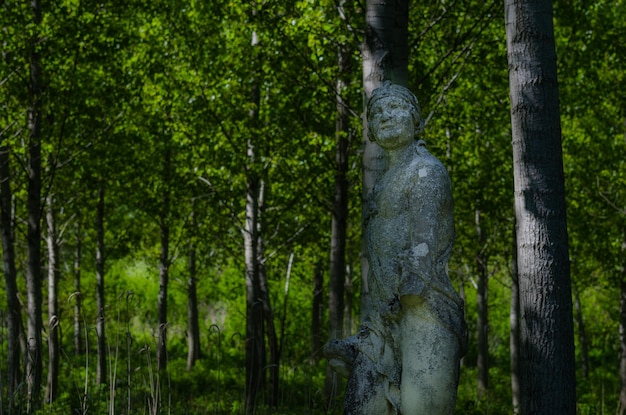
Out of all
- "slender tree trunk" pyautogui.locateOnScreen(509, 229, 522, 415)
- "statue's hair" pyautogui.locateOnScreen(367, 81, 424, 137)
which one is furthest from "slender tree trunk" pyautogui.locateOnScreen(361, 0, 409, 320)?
"slender tree trunk" pyautogui.locateOnScreen(509, 229, 522, 415)

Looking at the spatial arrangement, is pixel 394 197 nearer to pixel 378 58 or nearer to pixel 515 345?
pixel 378 58

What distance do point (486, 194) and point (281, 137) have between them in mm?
4356

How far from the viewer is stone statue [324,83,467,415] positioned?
449cm

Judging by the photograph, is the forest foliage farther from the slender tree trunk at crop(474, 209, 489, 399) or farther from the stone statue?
the stone statue

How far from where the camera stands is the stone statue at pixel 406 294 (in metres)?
4.49

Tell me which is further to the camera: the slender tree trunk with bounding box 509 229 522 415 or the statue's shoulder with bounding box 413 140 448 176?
the slender tree trunk with bounding box 509 229 522 415

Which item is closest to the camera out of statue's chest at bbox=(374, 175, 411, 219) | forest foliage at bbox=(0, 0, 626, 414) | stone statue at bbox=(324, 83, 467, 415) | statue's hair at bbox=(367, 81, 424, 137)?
stone statue at bbox=(324, 83, 467, 415)

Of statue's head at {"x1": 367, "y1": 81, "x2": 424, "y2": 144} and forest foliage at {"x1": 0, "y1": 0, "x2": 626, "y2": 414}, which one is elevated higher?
forest foliage at {"x1": 0, "y1": 0, "x2": 626, "y2": 414}

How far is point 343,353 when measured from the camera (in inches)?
191

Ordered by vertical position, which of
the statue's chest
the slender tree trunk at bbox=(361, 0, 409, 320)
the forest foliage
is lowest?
the statue's chest

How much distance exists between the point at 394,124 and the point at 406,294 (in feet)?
3.21

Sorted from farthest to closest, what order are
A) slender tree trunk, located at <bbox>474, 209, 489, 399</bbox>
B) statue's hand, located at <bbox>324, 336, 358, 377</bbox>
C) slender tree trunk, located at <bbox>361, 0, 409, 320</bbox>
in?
1. slender tree trunk, located at <bbox>474, 209, 489, 399</bbox>
2. slender tree trunk, located at <bbox>361, 0, 409, 320</bbox>
3. statue's hand, located at <bbox>324, 336, 358, 377</bbox>

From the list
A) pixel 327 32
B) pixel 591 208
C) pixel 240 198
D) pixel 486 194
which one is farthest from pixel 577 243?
pixel 327 32

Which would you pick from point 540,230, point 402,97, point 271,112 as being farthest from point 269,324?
point 402,97
